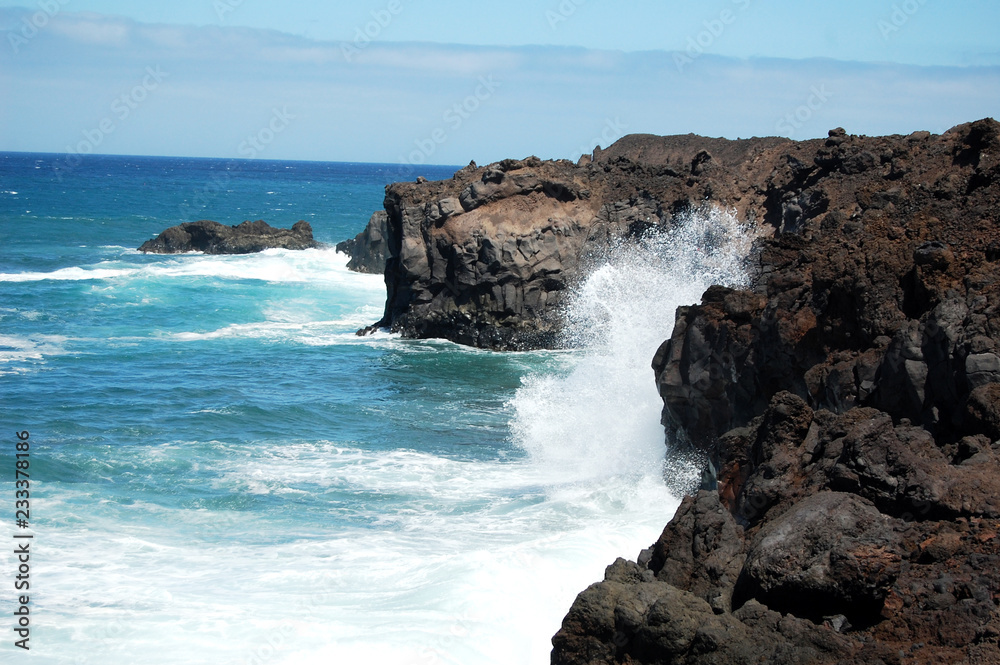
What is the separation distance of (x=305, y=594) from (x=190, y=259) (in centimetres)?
4157

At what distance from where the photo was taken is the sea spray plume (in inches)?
699

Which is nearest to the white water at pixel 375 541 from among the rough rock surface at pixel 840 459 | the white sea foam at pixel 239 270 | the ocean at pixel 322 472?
the ocean at pixel 322 472

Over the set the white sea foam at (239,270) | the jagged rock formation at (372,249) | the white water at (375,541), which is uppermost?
the jagged rock formation at (372,249)

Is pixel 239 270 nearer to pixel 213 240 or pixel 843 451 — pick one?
pixel 213 240

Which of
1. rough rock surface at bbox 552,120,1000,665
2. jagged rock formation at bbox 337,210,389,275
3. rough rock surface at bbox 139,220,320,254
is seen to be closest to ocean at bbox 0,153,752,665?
rough rock surface at bbox 552,120,1000,665

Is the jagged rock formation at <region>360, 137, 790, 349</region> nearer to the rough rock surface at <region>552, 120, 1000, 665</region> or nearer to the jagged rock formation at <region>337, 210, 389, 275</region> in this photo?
the jagged rock formation at <region>337, 210, 389, 275</region>

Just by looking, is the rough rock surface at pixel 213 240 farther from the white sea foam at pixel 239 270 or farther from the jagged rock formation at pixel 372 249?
the jagged rock formation at pixel 372 249

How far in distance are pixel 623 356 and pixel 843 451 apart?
12621 millimetres

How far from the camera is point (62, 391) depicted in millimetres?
22422

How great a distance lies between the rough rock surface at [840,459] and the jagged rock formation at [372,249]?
106 feet

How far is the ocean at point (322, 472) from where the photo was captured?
35.4 feet

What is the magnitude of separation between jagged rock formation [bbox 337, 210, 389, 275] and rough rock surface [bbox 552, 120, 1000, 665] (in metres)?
32.3

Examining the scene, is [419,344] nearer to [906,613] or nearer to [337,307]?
[337,307]

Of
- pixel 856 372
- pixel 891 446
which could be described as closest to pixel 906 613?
pixel 891 446
